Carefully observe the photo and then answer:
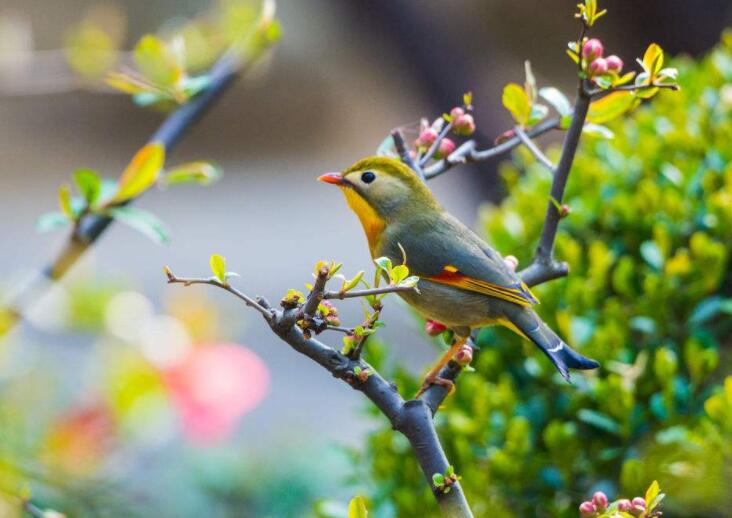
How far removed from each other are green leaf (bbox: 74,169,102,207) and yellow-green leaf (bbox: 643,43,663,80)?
833 millimetres

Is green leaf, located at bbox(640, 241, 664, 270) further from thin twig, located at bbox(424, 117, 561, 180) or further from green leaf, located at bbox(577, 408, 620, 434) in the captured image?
thin twig, located at bbox(424, 117, 561, 180)

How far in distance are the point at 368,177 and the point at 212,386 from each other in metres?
0.96

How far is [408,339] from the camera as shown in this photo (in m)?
A: 6.18

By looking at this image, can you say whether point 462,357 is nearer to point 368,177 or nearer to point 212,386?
point 368,177

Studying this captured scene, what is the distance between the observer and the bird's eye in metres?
1.58

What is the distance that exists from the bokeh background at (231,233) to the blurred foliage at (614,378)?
314 millimetres

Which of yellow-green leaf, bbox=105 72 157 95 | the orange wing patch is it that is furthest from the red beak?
yellow-green leaf, bbox=105 72 157 95

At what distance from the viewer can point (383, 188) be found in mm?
1588

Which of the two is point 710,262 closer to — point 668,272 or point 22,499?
point 668,272

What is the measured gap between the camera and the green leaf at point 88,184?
Result: 1.55 metres

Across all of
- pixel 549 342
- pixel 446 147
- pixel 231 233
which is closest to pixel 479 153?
pixel 446 147

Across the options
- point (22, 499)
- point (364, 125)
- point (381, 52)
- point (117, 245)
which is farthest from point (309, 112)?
point (22, 499)

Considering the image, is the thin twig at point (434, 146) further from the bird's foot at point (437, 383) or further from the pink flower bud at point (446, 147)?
the bird's foot at point (437, 383)

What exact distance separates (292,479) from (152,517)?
0.66 m
